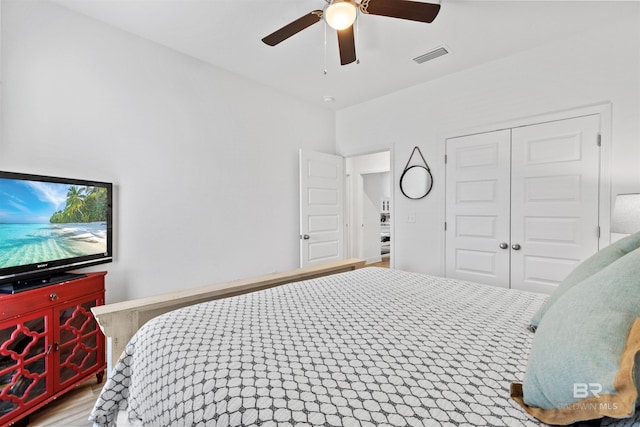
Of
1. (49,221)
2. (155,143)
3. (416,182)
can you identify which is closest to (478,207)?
(416,182)

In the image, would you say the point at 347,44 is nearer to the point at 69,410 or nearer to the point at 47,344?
the point at 47,344

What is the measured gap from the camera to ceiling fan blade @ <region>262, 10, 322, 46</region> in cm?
174

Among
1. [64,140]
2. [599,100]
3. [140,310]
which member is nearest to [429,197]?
[599,100]

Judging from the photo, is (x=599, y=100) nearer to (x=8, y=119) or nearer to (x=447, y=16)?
(x=447, y=16)

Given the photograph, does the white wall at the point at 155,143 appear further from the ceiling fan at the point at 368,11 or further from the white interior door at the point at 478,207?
the white interior door at the point at 478,207

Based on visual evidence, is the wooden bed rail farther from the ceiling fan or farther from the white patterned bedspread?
the ceiling fan

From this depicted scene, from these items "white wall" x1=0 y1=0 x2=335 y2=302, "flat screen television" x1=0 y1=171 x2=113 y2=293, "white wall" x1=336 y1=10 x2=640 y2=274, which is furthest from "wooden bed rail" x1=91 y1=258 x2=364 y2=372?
"white wall" x1=336 y1=10 x2=640 y2=274

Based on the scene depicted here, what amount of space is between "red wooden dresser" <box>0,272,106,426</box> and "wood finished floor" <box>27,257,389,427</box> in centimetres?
10

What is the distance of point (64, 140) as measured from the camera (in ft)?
6.68

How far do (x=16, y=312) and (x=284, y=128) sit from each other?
9.11ft

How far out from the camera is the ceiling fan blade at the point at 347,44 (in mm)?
1845

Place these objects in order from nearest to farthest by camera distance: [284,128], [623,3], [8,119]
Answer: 1. [8,119]
2. [623,3]
3. [284,128]

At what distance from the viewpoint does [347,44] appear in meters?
1.94

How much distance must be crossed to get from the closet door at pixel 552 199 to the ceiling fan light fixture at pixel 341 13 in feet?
6.48
